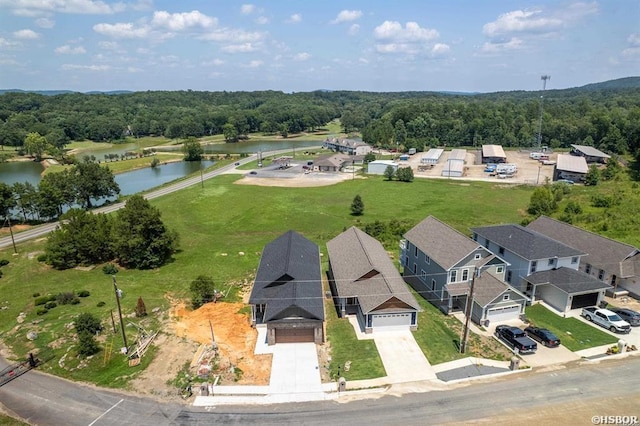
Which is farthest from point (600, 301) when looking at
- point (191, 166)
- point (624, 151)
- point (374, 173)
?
point (191, 166)

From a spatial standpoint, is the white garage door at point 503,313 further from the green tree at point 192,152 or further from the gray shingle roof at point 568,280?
the green tree at point 192,152

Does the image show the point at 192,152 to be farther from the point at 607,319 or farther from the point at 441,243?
the point at 607,319

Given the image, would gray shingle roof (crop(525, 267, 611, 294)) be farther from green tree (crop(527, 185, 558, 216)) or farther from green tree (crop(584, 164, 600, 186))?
green tree (crop(584, 164, 600, 186))

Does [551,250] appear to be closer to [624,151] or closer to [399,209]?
[399,209]

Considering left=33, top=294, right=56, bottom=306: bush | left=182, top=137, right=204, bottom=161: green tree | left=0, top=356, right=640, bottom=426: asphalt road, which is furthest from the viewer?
left=182, top=137, right=204, bottom=161: green tree

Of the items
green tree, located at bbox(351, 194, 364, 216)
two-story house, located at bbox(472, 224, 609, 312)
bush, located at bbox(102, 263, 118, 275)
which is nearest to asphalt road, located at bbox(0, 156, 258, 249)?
bush, located at bbox(102, 263, 118, 275)

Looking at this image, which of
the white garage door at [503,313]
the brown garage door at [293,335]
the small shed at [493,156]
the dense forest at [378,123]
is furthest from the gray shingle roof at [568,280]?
the small shed at [493,156]
